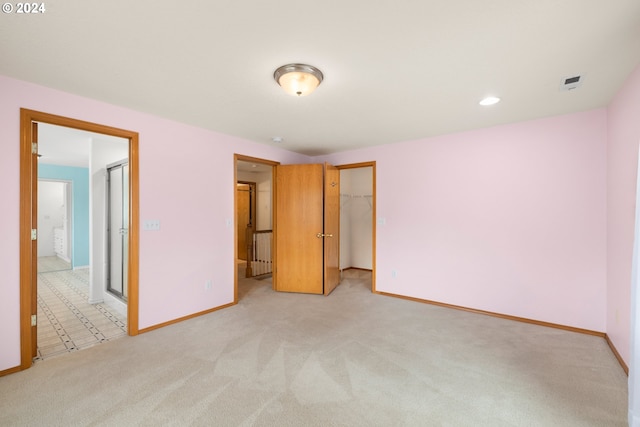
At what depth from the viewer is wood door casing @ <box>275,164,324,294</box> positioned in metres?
4.35

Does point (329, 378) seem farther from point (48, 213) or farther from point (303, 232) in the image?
point (48, 213)

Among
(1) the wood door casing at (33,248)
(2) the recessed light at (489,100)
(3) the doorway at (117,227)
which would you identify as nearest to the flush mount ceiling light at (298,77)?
(2) the recessed light at (489,100)

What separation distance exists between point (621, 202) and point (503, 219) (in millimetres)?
1045

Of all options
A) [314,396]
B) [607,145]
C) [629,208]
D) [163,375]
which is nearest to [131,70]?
[163,375]

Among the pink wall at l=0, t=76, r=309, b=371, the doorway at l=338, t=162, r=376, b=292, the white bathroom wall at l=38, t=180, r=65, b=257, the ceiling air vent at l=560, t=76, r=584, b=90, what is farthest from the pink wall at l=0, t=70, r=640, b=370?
the white bathroom wall at l=38, t=180, r=65, b=257

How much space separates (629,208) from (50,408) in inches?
174

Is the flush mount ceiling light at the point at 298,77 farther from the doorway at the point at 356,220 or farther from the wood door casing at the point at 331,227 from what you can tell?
the doorway at the point at 356,220

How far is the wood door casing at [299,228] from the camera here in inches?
171

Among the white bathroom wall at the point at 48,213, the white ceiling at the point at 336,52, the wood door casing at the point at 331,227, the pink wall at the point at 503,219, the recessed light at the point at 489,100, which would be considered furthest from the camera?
the white bathroom wall at the point at 48,213

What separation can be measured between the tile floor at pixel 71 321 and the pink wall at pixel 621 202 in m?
4.62

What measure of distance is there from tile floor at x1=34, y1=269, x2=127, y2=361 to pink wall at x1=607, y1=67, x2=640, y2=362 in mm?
4622

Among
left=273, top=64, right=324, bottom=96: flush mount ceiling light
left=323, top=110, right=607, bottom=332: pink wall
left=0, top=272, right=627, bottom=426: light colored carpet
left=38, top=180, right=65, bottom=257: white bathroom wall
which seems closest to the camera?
left=0, top=272, right=627, bottom=426: light colored carpet

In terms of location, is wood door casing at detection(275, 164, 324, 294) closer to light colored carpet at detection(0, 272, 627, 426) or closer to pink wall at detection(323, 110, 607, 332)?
pink wall at detection(323, 110, 607, 332)

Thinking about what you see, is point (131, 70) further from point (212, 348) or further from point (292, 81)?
point (212, 348)
